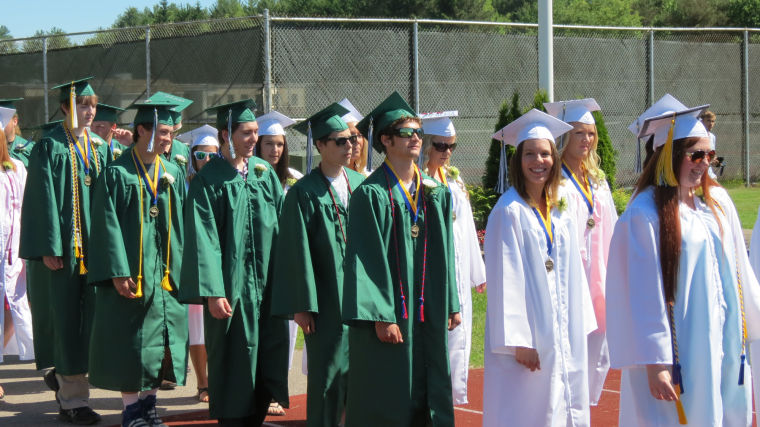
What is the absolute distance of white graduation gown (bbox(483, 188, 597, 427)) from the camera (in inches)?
210

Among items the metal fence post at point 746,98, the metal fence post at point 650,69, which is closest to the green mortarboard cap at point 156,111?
the metal fence post at point 650,69

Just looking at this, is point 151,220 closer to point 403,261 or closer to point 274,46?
point 403,261

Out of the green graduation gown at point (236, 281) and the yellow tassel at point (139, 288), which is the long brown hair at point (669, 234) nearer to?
the green graduation gown at point (236, 281)

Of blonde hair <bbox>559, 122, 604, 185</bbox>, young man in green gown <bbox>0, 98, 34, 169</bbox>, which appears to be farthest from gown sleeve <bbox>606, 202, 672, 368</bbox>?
young man in green gown <bbox>0, 98, 34, 169</bbox>

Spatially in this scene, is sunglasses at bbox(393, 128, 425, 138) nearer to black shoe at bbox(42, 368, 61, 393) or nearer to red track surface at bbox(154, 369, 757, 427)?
red track surface at bbox(154, 369, 757, 427)

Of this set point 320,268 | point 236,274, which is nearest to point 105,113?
point 236,274

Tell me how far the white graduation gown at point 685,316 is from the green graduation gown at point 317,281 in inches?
74.7

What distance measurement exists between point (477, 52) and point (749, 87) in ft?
27.4

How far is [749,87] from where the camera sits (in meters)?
22.7

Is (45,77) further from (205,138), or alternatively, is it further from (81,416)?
(81,416)

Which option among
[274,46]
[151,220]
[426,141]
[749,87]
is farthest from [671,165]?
[749,87]

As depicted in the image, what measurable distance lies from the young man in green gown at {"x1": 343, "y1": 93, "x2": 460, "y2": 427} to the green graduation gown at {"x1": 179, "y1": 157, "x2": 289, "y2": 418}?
3.83 feet

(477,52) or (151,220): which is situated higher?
(477,52)

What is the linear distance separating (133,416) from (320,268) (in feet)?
5.57
